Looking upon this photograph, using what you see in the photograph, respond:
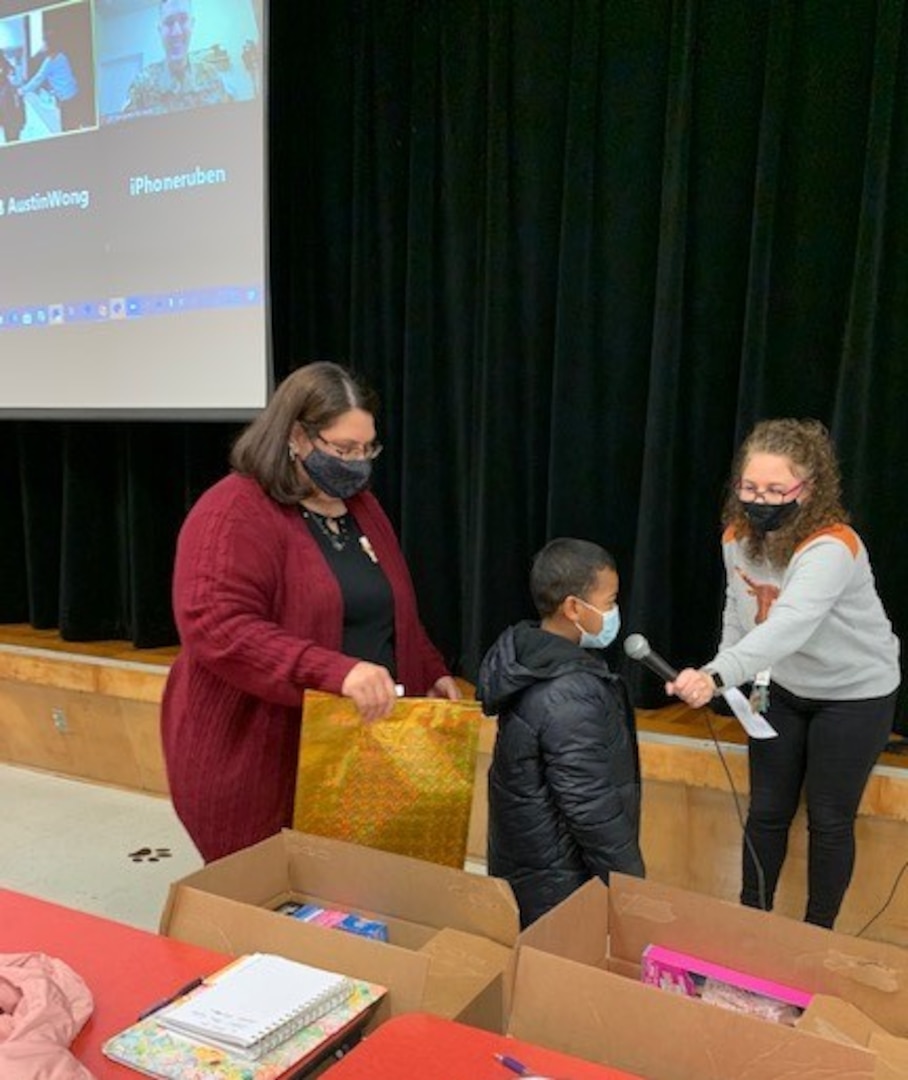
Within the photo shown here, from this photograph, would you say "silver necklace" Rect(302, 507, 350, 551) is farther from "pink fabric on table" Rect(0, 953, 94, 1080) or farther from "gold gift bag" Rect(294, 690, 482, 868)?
"pink fabric on table" Rect(0, 953, 94, 1080)

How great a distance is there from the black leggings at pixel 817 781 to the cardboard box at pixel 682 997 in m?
1.12

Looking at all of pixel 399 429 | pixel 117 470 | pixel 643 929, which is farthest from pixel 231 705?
pixel 117 470

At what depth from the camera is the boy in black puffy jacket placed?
5.31ft

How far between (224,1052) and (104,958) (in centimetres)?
25

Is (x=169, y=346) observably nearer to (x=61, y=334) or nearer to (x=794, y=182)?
(x=61, y=334)

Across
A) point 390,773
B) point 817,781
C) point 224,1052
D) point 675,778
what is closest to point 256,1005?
point 224,1052

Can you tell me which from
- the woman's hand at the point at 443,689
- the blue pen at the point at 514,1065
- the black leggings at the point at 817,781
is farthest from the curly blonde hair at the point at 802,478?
the blue pen at the point at 514,1065

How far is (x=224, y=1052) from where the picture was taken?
0.89 m

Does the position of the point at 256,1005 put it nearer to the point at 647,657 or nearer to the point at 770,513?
the point at 647,657

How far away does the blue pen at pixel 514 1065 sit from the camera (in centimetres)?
86

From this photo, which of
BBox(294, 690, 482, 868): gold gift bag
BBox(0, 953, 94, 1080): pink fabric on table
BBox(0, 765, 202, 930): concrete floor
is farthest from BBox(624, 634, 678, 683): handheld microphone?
BBox(0, 765, 202, 930): concrete floor

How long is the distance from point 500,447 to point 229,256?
3.39ft

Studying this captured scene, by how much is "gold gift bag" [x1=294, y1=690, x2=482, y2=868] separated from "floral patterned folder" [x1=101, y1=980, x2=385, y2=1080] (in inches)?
23.1

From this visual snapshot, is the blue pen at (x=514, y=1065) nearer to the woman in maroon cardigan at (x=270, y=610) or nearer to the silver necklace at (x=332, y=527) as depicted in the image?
the woman in maroon cardigan at (x=270, y=610)
